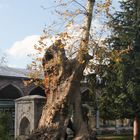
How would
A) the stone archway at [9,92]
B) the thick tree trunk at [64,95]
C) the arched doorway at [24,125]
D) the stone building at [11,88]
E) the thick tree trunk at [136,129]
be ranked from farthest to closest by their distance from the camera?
the stone archway at [9,92], the stone building at [11,88], the thick tree trunk at [136,129], the arched doorway at [24,125], the thick tree trunk at [64,95]

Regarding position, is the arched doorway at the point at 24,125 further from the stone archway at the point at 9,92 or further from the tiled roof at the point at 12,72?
the stone archway at the point at 9,92

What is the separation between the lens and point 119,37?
26859 mm

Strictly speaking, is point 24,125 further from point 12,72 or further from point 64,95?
point 12,72

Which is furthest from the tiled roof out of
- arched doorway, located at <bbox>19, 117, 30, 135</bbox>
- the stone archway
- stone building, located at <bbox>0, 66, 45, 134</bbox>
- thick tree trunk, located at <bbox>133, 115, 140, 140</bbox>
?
thick tree trunk, located at <bbox>133, 115, 140, 140</bbox>

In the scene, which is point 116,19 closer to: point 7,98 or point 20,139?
point 20,139

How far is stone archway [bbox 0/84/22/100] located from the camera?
39719 millimetres

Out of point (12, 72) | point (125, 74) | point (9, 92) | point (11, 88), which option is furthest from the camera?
point (12, 72)

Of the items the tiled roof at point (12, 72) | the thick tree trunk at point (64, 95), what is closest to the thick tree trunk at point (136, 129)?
the thick tree trunk at point (64, 95)

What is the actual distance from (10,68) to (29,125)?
1918 centimetres

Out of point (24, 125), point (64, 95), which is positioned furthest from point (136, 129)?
point (64, 95)

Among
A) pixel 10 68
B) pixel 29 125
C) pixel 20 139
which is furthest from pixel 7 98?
pixel 20 139

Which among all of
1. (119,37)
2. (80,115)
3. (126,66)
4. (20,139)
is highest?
(119,37)

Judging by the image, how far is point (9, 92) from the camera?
40.5m

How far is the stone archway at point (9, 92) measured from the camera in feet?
130
